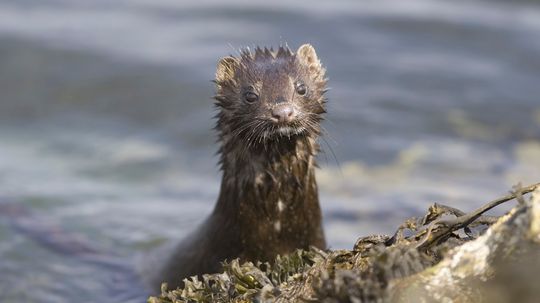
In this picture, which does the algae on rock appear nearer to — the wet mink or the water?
the wet mink

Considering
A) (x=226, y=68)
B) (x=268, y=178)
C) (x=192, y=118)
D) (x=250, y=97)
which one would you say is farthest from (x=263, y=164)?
(x=192, y=118)

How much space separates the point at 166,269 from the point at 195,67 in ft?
12.7

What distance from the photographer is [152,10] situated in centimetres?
1068

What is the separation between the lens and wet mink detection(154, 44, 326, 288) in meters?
4.99

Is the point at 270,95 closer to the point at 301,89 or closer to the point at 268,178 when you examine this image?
the point at 301,89

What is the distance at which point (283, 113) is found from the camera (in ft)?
15.4

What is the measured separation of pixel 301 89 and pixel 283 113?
365 millimetres

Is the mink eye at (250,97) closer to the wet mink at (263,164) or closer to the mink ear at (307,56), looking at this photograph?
the wet mink at (263,164)

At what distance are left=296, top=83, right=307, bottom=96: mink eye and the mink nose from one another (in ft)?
0.88

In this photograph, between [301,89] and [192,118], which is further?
[192,118]

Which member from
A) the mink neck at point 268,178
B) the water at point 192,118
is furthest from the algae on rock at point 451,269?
the water at point 192,118

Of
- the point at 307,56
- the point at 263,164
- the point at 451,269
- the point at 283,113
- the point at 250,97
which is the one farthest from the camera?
the point at 307,56

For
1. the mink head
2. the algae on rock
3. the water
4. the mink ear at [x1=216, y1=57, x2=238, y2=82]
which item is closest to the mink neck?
the mink head

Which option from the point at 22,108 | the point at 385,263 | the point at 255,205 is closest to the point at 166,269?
the point at 255,205
